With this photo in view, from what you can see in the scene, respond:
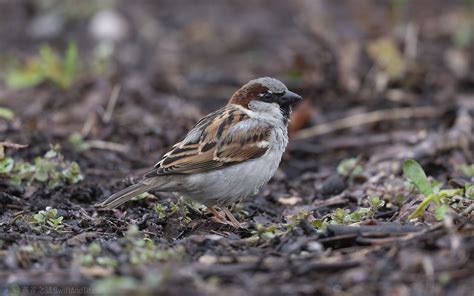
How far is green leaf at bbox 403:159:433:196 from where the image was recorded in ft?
15.6

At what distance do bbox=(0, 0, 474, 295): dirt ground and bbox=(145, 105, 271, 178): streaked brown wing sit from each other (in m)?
0.33

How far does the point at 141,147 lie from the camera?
24.1 feet

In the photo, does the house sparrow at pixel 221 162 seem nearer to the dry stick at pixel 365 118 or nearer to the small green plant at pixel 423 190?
the small green plant at pixel 423 190

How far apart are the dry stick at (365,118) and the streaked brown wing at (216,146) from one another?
91.5 inches

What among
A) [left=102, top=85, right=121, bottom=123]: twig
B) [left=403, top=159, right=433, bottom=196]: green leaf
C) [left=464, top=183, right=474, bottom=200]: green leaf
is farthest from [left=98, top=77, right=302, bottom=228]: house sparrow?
[left=102, top=85, right=121, bottom=123]: twig

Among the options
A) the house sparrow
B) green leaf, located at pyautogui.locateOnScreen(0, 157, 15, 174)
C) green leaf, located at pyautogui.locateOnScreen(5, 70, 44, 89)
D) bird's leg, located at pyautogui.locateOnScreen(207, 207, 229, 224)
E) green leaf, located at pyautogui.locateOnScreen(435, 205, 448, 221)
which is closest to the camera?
green leaf, located at pyautogui.locateOnScreen(435, 205, 448, 221)

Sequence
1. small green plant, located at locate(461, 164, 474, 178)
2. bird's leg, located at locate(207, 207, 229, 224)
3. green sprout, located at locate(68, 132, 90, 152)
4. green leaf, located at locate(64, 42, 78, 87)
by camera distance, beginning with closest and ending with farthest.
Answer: bird's leg, located at locate(207, 207, 229, 224)
small green plant, located at locate(461, 164, 474, 178)
green sprout, located at locate(68, 132, 90, 152)
green leaf, located at locate(64, 42, 78, 87)

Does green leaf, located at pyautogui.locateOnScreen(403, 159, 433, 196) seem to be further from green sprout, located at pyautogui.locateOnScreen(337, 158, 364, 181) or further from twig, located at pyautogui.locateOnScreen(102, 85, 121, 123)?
twig, located at pyautogui.locateOnScreen(102, 85, 121, 123)

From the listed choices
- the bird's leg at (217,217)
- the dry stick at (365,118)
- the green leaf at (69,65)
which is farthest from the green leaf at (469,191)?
the green leaf at (69,65)

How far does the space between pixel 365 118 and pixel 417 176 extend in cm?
345

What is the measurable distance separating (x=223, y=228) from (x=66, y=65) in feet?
13.0

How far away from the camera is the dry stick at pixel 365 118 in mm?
8055

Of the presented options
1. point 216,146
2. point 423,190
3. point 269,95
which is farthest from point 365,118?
point 423,190

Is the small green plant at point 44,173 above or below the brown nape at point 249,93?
below
